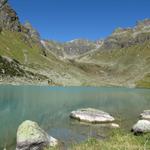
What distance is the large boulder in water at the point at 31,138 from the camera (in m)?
27.1

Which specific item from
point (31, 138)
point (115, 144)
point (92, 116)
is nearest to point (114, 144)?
point (115, 144)

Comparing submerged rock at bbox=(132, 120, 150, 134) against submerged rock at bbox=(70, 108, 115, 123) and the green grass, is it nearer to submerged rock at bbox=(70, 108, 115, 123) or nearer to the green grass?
the green grass

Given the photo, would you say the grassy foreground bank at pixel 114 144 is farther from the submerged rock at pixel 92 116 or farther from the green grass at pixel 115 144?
the submerged rock at pixel 92 116

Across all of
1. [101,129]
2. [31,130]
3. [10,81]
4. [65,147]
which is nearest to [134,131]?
[101,129]

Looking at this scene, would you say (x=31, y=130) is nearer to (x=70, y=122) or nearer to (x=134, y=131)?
(x=134, y=131)

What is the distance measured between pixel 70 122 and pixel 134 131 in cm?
1360

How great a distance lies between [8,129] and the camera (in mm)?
38344

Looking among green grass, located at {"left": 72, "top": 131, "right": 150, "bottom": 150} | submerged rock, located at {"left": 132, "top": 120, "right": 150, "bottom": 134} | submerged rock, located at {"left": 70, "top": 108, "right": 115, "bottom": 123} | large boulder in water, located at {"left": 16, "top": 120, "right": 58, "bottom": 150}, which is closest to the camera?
green grass, located at {"left": 72, "top": 131, "right": 150, "bottom": 150}

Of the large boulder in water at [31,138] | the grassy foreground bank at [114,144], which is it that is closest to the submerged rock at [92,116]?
the grassy foreground bank at [114,144]

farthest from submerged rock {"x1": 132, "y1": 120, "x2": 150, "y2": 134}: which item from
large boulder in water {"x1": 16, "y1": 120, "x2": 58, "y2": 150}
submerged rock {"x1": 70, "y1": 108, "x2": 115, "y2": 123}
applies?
submerged rock {"x1": 70, "y1": 108, "x2": 115, "y2": 123}

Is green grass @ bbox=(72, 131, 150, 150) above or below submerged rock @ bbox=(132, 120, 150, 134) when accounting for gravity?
below

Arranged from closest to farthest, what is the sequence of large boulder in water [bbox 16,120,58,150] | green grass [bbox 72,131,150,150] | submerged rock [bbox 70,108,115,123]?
1. green grass [bbox 72,131,150,150]
2. large boulder in water [bbox 16,120,58,150]
3. submerged rock [bbox 70,108,115,123]

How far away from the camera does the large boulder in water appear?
27.1m

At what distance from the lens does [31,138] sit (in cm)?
2734
